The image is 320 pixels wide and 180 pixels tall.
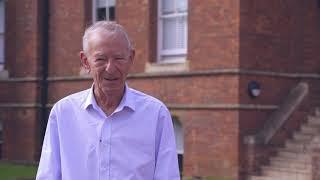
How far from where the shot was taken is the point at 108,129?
11.8 feet

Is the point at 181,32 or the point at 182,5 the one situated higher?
the point at 182,5

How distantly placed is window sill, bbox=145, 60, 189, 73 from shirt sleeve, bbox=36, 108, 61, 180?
1227 centimetres

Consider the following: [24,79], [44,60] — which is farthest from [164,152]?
[24,79]

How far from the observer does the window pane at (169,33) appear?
1688cm

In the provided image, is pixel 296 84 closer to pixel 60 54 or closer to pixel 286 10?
pixel 286 10

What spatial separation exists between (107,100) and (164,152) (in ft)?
1.19

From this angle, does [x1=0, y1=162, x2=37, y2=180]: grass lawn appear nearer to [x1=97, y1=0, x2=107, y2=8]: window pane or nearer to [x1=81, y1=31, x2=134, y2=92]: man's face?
[x1=97, y1=0, x2=107, y2=8]: window pane

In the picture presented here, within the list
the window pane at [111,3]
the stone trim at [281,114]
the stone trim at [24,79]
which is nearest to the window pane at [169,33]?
the window pane at [111,3]

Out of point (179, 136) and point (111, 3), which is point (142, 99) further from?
point (111, 3)

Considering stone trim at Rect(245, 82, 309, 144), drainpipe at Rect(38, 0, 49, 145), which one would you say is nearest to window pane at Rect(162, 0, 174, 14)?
stone trim at Rect(245, 82, 309, 144)

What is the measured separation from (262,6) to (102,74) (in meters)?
12.2

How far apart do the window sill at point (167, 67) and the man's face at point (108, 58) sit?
12.4 metres

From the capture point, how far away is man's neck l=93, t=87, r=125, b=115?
3.62 m

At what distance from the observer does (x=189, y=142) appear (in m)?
15.8
